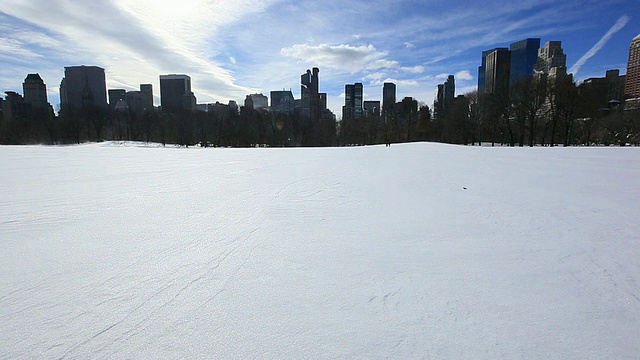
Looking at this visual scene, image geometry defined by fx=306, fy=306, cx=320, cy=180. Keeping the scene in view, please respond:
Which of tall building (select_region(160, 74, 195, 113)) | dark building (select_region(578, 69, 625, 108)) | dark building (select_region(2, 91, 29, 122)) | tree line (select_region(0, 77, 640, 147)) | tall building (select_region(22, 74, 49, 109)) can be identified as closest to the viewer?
tree line (select_region(0, 77, 640, 147))

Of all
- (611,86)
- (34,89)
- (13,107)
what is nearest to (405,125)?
(611,86)

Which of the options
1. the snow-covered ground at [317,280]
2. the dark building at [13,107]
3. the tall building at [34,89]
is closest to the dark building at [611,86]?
the snow-covered ground at [317,280]

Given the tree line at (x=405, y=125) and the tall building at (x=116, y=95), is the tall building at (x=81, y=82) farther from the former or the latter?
the tree line at (x=405, y=125)

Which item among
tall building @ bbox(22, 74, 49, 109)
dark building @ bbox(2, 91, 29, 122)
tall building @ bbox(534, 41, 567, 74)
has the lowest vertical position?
dark building @ bbox(2, 91, 29, 122)

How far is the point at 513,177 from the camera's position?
8289 mm

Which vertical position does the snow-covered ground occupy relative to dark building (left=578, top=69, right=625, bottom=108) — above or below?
below

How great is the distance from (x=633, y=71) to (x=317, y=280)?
12668 cm

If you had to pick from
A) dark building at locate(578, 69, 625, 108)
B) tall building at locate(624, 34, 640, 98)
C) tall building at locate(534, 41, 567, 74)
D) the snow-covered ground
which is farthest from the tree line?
tall building at locate(534, 41, 567, 74)

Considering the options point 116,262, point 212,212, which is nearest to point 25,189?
point 212,212

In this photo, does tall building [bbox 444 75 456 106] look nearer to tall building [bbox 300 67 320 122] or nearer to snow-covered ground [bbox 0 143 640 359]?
tall building [bbox 300 67 320 122]

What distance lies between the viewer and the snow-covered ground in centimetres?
179

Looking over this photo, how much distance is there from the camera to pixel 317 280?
8.21ft

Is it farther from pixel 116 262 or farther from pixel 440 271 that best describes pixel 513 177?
pixel 116 262

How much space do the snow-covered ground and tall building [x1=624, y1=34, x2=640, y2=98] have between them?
117 meters
